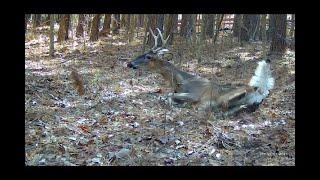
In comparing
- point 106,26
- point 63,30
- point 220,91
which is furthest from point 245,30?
point 220,91

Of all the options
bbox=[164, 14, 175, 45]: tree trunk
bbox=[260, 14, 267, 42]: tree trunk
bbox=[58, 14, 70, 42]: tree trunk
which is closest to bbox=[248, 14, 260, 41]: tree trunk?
bbox=[260, 14, 267, 42]: tree trunk

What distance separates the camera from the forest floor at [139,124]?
5641 millimetres

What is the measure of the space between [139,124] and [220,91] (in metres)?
1.73

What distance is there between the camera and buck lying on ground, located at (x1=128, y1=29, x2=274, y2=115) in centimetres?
764

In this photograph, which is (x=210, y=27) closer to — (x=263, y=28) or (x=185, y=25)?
(x=185, y=25)

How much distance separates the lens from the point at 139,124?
6883 mm

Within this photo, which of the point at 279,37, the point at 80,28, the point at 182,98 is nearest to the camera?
the point at 182,98

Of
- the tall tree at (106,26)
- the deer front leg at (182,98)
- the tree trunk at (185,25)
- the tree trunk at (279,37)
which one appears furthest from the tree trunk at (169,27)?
the deer front leg at (182,98)

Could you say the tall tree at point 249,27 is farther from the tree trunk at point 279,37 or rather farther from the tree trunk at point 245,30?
the tree trunk at point 279,37

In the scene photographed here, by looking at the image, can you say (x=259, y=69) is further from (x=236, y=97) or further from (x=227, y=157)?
(x=227, y=157)

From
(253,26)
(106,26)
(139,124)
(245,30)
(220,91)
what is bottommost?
(139,124)

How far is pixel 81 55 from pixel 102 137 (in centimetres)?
728

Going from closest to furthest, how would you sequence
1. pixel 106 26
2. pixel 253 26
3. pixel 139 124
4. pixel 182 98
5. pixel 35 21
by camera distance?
pixel 139 124
pixel 182 98
pixel 253 26
pixel 106 26
pixel 35 21
